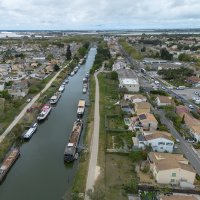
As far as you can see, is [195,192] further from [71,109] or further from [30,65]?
[30,65]

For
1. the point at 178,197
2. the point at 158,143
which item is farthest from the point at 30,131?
the point at 178,197

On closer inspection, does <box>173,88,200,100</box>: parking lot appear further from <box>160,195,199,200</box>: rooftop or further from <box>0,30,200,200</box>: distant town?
<box>160,195,199,200</box>: rooftop

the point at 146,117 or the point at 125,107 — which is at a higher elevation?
the point at 146,117

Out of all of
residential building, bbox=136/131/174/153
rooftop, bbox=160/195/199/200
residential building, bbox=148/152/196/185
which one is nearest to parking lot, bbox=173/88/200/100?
residential building, bbox=136/131/174/153

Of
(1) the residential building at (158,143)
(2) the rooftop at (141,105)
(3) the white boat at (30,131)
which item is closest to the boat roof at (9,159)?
(3) the white boat at (30,131)

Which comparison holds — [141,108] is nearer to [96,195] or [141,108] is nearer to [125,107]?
[125,107]

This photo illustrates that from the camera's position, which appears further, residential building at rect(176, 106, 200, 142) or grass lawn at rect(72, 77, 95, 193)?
residential building at rect(176, 106, 200, 142)

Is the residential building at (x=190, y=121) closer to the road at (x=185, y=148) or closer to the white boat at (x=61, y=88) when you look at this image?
the road at (x=185, y=148)
